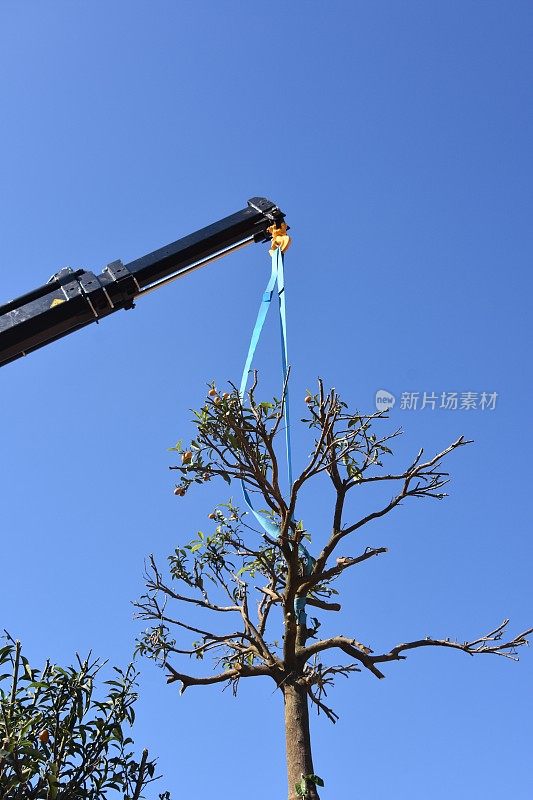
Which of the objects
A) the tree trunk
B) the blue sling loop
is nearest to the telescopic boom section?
the blue sling loop

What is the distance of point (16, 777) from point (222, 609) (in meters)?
2.45

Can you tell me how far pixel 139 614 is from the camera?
5547 millimetres

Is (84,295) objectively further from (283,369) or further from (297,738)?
(297,738)

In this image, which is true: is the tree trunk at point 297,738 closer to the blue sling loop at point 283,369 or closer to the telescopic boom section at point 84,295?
the blue sling loop at point 283,369

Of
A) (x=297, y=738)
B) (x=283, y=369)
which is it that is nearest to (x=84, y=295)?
(x=283, y=369)

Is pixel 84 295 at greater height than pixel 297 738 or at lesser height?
greater

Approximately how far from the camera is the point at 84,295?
462 cm

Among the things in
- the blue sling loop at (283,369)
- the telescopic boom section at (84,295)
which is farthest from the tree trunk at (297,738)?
the telescopic boom section at (84,295)

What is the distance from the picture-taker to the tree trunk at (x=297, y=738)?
450 cm

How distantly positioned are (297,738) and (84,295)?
2.84 meters

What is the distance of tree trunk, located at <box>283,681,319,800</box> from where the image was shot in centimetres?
450

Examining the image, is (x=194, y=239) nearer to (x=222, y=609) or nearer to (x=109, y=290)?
(x=109, y=290)

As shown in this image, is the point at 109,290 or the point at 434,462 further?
the point at 434,462

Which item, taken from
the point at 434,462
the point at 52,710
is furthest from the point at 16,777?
the point at 434,462
